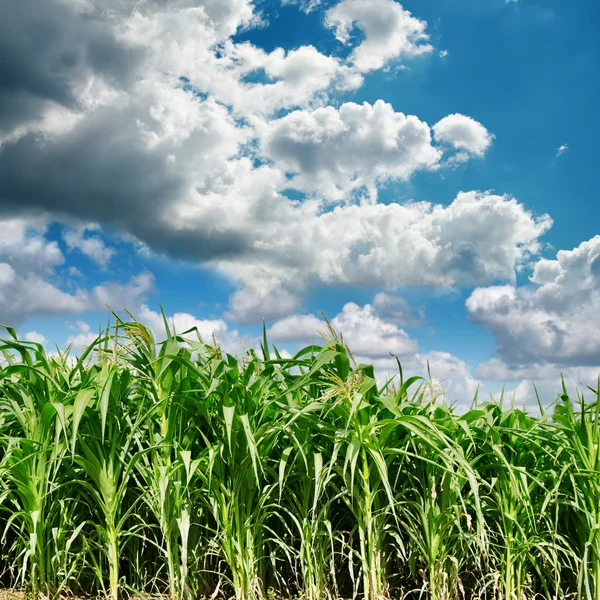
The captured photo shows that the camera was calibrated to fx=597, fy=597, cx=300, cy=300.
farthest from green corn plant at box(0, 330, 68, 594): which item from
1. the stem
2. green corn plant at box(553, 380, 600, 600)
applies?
green corn plant at box(553, 380, 600, 600)

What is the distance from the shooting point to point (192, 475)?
2.74 meters

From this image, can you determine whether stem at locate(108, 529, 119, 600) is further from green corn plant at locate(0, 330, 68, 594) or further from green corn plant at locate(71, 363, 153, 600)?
green corn plant at locate(0, 330, 68, 594)

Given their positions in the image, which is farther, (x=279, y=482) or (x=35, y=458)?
(x=35, y=458)

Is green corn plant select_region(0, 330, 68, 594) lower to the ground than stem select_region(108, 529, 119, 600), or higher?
higher

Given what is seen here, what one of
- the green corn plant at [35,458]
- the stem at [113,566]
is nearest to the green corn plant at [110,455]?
the stem at [113,566]

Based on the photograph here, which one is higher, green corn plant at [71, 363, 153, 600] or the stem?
green corn plant at [71, 363, 153, 600]

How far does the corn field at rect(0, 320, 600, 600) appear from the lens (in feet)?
8.84

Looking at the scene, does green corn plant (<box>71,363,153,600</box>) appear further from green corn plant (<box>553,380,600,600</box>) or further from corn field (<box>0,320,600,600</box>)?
green corn plant (<box>553,380,600,600</box>)

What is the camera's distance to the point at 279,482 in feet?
8.77

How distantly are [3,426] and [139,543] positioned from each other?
0.98 meters

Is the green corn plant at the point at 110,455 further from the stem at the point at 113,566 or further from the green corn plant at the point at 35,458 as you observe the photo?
the green corn plant at the point at 35,458

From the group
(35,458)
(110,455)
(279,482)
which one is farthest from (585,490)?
(35,458)

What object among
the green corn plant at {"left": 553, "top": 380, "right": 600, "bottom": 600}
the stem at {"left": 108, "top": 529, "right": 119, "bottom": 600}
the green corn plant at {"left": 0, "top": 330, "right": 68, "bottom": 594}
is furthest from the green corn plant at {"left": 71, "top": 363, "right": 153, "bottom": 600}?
the green corn plant at {"left": 553, "top": 380, "right": 600, "bottom": 600}

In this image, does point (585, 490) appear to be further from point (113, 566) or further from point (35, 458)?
point (35, 458)
